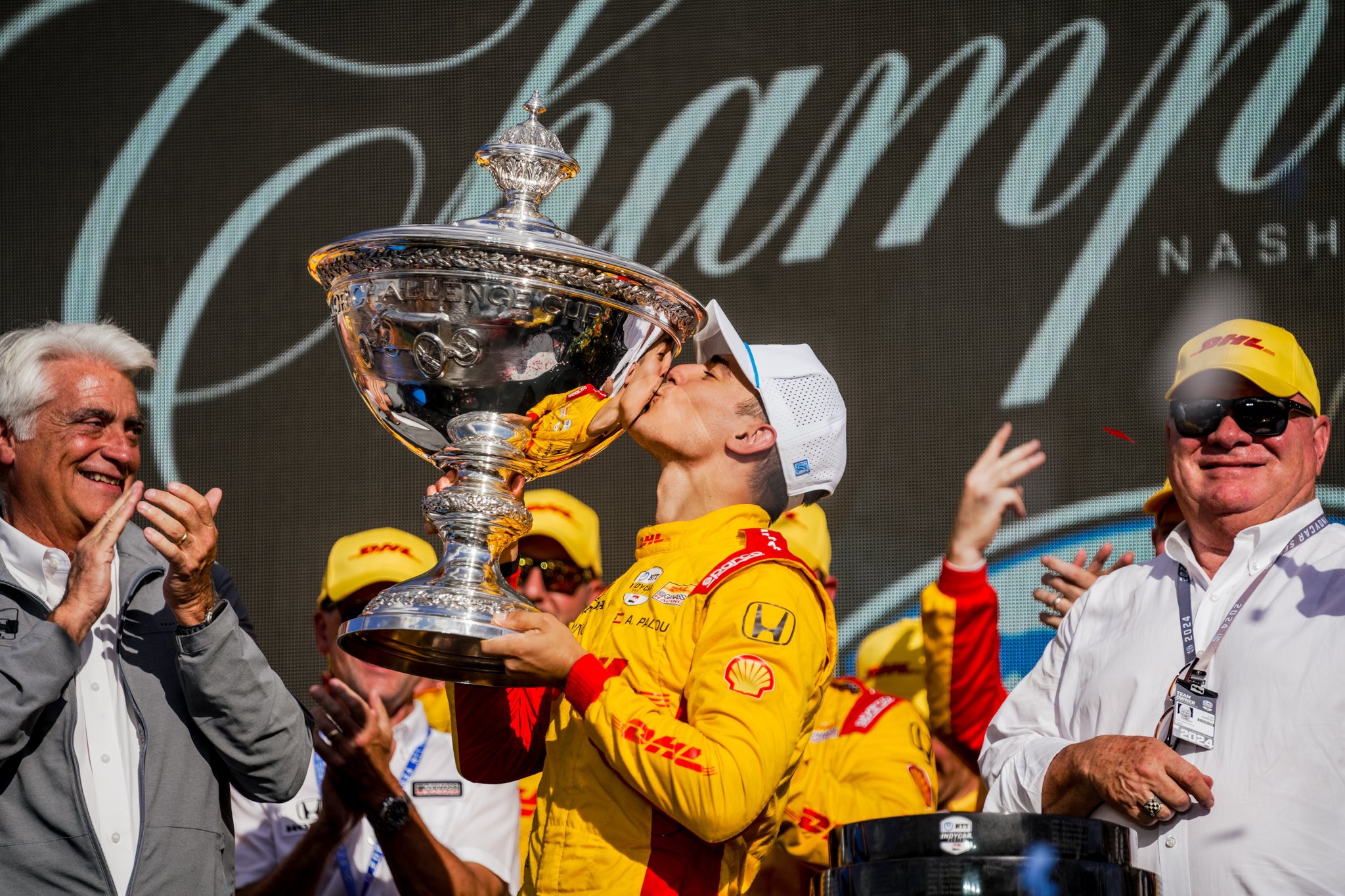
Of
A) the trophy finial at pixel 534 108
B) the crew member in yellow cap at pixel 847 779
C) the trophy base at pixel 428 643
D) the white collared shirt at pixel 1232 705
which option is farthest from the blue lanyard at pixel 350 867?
the trophy finial at pixel 534 108

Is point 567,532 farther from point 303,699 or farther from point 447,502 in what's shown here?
point 447,502

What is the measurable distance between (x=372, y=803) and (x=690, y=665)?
0.94m

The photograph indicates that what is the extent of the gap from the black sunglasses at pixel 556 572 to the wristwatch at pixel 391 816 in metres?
0.84

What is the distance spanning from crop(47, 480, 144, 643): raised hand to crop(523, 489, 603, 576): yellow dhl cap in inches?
52.9

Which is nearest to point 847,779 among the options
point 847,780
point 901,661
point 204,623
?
point 847,780

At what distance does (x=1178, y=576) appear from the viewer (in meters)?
2.39

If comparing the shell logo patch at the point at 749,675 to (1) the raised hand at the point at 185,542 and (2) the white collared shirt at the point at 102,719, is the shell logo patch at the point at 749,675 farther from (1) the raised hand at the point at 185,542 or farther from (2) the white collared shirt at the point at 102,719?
(2) the white collared shirt at the point at 102,719

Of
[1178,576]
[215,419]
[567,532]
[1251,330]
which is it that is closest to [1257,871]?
[1178,576]

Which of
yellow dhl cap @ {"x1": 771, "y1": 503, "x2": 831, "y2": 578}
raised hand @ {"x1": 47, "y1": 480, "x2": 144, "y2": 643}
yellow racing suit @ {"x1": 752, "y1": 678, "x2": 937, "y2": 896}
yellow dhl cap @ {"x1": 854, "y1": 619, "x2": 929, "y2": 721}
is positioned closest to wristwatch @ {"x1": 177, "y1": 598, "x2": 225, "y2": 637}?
raised hand @ {"x1": 47, "y1": 480, "x2": 144, "y2": 643}

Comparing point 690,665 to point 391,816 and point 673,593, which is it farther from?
point 391,816

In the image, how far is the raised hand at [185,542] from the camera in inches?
83.1

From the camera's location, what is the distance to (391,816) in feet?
9.05

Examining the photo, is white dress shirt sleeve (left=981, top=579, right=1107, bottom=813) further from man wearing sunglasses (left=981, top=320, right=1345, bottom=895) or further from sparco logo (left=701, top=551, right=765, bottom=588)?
sparco logo (left=701, top=551, right=765, bottom=588)

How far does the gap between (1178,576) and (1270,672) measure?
293 millimetres
